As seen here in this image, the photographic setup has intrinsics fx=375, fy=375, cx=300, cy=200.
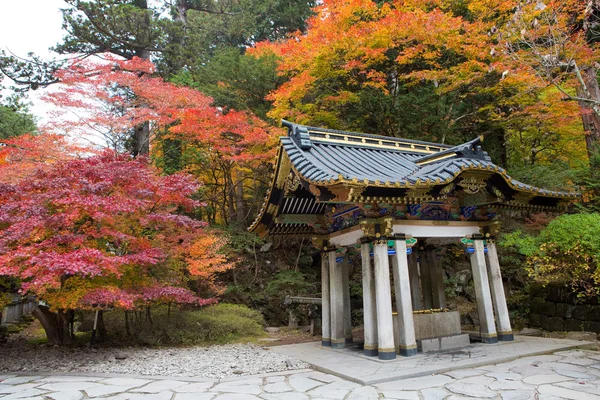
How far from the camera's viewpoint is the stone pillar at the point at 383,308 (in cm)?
675

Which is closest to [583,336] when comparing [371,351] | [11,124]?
[371,351]

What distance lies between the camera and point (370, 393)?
16.4 feet

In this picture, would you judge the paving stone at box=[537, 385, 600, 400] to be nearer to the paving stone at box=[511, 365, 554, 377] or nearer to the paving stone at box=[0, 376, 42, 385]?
the paving stone at box=[511, 365, 554, 377]

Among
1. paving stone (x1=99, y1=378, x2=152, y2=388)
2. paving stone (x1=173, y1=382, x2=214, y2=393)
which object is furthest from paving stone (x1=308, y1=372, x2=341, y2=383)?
paving stone (x1=99, y1=378, x2=152, y2=388)

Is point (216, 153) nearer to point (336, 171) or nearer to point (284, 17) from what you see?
point (336, 171)

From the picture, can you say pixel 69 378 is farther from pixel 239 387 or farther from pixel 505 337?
pixel 505 337

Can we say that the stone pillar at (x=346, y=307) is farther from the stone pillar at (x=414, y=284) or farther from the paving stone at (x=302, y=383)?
the paving stone at (x=302, y=383)

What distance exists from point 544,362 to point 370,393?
337 cm

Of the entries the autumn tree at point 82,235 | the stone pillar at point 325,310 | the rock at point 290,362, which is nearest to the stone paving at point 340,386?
the rock at point 290,362

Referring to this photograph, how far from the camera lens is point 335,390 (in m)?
5.26

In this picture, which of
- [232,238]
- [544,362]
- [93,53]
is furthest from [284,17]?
[544,362]

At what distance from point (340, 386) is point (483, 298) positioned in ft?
13.8

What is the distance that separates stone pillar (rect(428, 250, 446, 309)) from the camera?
9586 mm

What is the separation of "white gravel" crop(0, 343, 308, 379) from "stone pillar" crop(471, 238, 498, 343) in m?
3.92
